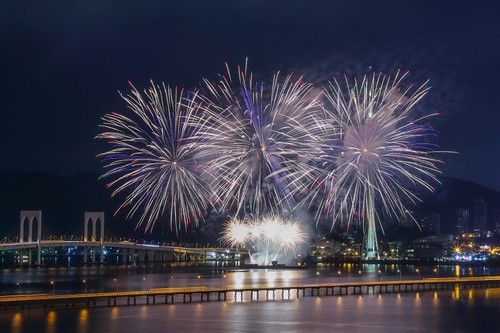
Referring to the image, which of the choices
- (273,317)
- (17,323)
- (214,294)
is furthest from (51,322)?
(214,294)

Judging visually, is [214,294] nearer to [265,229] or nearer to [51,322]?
[265,229]

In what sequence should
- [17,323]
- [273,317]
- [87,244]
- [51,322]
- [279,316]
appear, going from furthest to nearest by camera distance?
[87,244] → [279,316] → [273,317] → [51,322] → [17,323]

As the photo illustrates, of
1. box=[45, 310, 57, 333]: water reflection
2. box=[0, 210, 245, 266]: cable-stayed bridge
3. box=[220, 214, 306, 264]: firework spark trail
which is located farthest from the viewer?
box=[0, 210, 245, 266]: cable-stayed bridge

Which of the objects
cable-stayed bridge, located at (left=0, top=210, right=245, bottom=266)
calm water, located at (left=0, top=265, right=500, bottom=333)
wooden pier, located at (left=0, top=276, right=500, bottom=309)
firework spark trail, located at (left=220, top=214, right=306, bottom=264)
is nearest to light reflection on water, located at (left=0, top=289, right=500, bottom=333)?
calm water, located at (left=0, top=265, right=500, bottom=333)

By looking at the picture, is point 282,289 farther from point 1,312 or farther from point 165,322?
point 1,312

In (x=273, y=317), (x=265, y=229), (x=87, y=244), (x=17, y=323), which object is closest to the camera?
(x=17, y=323)

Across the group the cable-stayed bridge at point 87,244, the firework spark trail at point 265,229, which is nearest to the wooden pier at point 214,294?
the firework spark trail at point 265,229

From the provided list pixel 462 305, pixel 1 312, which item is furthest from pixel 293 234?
pixel 1 312

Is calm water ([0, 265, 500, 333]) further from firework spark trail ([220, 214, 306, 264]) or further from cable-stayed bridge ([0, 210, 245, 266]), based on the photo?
cable-stayed bridge ([0, 210, 245, 266])

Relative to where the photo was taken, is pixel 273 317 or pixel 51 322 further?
pixel 273 317
